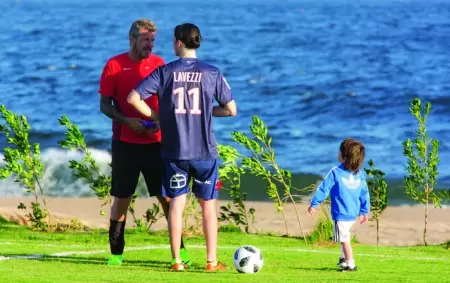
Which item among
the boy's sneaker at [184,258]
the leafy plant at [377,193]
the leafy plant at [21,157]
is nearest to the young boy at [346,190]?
the boy's sneaker at [184,258]

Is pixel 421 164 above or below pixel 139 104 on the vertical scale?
below

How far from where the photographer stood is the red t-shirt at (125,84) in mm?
10148

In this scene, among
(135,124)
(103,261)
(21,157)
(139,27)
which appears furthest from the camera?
(21,157)

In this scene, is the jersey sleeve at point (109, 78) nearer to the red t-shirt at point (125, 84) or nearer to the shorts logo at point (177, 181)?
the red t-shirt at point (125, 84)

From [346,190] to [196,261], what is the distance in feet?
5.24

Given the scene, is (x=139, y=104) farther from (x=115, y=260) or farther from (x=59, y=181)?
(x=59, y=181)

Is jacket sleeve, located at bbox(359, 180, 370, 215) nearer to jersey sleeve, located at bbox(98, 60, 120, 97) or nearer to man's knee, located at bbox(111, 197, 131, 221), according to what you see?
man's knee, located at bbox(111, 197, 131, 221)

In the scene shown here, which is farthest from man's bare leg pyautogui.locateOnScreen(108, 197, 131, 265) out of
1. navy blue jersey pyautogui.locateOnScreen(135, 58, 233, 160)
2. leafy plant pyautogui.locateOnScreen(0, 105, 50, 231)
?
leafy plant pyautogui.locateOnScreen(0, 105, 50, 231)

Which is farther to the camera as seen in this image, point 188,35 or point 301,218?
point 301,218

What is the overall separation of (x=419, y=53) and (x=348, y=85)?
338 inches

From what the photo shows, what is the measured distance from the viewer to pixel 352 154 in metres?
10.1

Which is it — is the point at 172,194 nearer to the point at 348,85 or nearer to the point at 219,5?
the point at 348,85

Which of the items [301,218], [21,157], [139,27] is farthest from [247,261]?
[301,218]

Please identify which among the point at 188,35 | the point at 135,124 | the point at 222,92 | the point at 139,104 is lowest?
the point at 135,124
